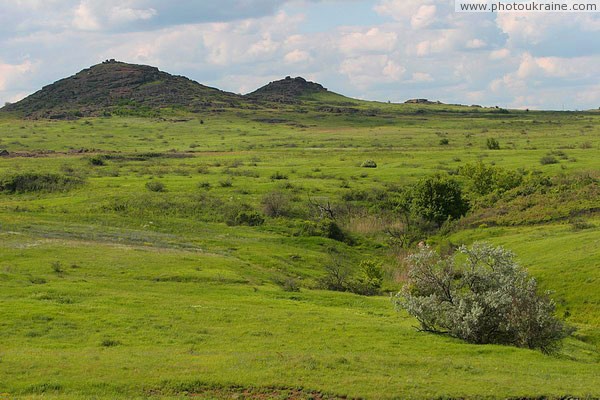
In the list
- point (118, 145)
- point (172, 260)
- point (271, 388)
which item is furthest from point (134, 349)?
point (118, 145)

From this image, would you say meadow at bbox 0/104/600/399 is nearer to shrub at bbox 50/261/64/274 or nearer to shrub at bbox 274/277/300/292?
shrub at bbox 50/261/64/274

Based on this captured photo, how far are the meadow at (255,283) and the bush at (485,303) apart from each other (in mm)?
988

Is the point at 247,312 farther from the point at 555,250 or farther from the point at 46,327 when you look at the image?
the point at 555,250

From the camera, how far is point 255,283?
142 feet

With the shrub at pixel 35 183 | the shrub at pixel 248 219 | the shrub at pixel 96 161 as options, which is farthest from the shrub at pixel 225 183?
the shrub at pixel 96 161

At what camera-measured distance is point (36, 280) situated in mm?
37375

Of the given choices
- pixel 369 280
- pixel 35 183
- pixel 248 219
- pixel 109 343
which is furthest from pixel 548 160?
pixel 109 343

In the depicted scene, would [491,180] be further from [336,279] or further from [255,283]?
[255,283]

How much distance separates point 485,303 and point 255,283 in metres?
17.0

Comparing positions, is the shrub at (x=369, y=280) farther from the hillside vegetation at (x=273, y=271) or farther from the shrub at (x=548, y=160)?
the shrub at (x=548, y=160)

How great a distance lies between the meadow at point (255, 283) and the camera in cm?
2273

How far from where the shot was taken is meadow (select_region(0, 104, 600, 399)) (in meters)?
22.7

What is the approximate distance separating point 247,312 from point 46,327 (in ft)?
29.3

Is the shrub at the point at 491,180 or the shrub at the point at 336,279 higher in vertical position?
the shrub at the point at 491,180
